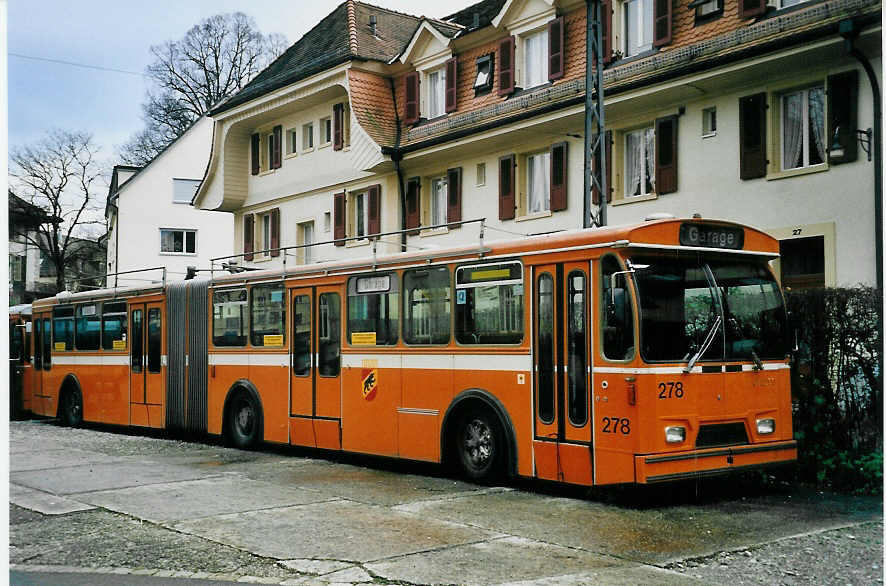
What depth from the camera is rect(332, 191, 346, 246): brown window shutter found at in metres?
26.0

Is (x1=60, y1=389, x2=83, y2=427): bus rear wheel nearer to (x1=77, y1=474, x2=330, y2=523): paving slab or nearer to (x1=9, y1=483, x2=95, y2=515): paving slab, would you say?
(x1=9, y1=483, x2=95, y2=515): paving slab

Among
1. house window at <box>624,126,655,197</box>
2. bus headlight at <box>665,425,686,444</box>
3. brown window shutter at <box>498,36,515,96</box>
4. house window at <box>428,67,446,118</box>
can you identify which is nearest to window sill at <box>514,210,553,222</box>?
house window at <box>624,126,655,197</box>

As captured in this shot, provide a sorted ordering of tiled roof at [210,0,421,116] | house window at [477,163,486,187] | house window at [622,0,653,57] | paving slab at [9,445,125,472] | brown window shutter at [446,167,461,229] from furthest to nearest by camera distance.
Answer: tiled roof at [210,0,421,116] → brown window shutter at [446,167,461,229] → house window at [477,163,486,187] → house window at [622,0,653,57] → paving slab at [9,445,125,472]

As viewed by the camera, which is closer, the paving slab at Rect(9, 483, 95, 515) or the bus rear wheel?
the paving slab at Rect(9, 483, 95, 515)

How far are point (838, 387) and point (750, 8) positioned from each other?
7.89 metres

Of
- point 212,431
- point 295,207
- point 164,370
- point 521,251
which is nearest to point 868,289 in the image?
point 521,251

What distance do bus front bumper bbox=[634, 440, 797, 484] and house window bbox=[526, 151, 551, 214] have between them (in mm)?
11562

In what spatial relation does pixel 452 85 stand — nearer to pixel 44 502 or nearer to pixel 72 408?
pixel 72 408

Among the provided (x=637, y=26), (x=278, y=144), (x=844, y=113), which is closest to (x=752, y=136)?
(x=844, y=113)

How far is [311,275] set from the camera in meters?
14.3

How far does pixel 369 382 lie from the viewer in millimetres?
13023

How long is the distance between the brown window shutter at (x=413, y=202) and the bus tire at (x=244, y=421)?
911 centimetres

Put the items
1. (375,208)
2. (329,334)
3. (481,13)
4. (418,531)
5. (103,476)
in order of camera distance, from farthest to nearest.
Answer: (375,208) < (481,13) < (329,334) < (103,476) < (418,531)

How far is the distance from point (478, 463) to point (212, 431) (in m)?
6.68
